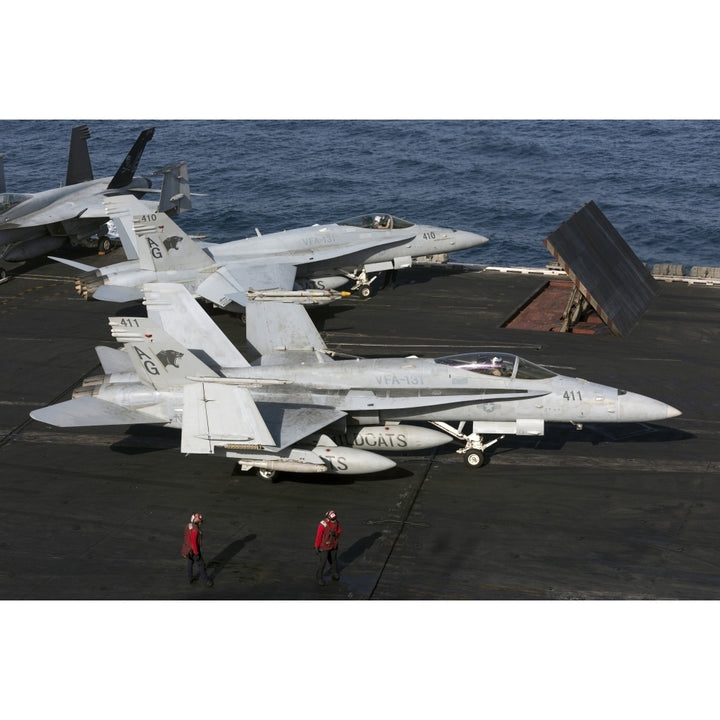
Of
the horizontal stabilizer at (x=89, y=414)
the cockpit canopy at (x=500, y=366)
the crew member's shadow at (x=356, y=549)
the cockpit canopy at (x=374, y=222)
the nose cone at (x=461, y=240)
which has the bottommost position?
the crew member's shadow at (x=356, y=549)

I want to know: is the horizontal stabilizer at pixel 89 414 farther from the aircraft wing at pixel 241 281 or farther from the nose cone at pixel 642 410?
the nose cone at pixel 642 410

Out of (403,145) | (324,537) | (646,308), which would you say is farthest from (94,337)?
(403,145)

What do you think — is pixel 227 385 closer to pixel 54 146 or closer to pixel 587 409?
pixel 587 409

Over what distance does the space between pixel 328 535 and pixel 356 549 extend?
2092mm

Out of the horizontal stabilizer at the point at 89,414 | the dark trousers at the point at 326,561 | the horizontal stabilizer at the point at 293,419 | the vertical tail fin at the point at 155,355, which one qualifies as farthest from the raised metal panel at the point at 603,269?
the dark trousers at the point at 326,561

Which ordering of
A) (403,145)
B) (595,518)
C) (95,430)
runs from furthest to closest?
(403,145) → (95,430) → (595,518)

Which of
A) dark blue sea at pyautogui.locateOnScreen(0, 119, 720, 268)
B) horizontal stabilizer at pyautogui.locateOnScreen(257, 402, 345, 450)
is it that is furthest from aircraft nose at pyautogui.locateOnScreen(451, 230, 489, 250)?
horizontal stabilizer at pyautogui.locateOnScreen(257, 402, 345, 450)

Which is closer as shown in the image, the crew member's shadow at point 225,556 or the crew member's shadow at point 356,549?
the crew member's shadow at point 225,556

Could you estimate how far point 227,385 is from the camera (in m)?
24.1

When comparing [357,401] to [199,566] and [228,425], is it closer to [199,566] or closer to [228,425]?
[228,425]

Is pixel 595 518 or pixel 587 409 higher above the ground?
pixel 587 409

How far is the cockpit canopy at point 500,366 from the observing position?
24.9m

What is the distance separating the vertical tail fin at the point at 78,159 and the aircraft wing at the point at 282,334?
25773 mm

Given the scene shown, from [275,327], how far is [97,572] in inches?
397
